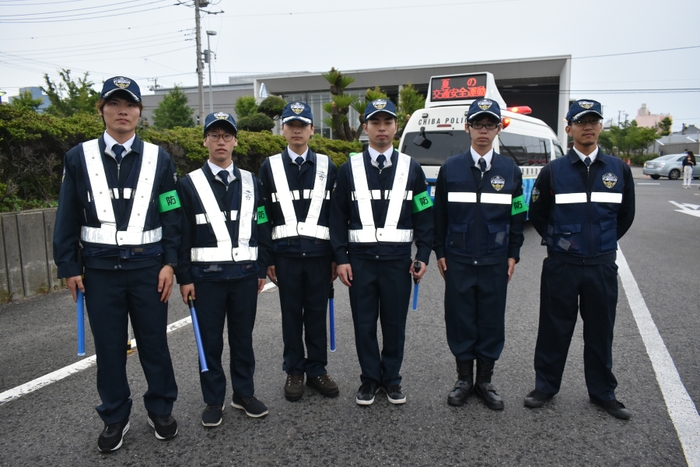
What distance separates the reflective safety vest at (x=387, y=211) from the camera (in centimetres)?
356

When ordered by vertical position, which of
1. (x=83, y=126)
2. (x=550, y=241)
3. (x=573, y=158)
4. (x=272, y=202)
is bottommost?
(x=550, y=241)

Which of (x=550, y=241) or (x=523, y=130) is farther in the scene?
(x=523, y=130)

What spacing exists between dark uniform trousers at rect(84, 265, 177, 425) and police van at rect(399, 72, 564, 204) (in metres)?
6.96

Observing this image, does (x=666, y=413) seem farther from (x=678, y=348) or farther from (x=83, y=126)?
(x=83, y=126)

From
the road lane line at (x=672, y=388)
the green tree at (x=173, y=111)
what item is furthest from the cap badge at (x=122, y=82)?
the green tree at (x=173, y=111)

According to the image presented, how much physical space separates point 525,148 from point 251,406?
9536 millimetres

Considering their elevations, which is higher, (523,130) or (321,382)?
(523,130)

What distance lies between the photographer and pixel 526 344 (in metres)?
4.64

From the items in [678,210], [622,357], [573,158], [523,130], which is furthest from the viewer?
[678,210]

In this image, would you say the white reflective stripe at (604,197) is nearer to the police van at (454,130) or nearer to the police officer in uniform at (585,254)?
the police officer in uniform at (585,254)

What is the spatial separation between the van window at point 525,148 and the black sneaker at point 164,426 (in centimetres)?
852

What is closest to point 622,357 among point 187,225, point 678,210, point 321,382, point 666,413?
point 666,413

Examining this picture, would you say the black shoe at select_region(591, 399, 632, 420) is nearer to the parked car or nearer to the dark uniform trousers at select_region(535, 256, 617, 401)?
the dark uniform trousers at select_region(535, 256, 617, 401)

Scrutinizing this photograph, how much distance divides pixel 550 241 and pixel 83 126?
6.55 metres
